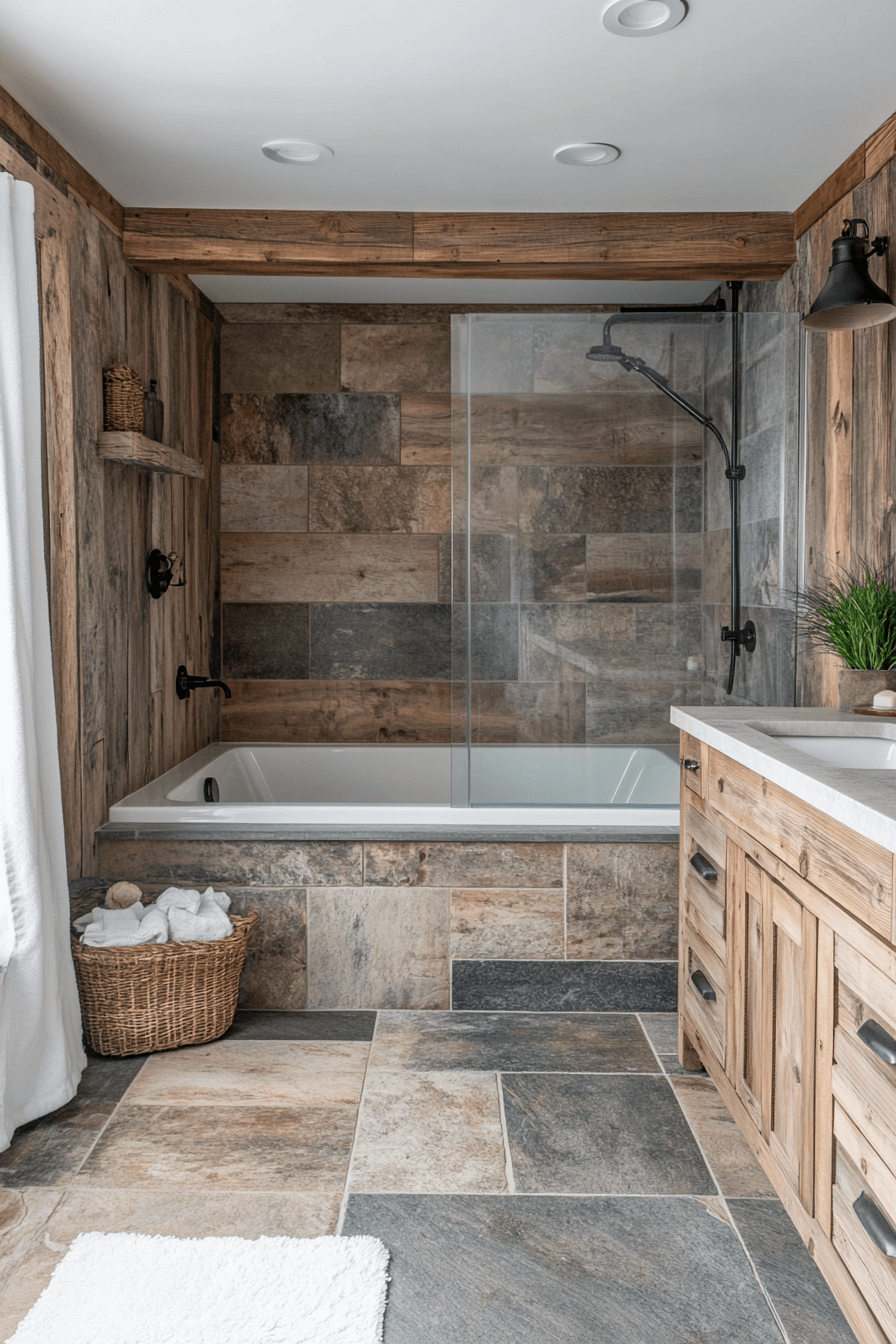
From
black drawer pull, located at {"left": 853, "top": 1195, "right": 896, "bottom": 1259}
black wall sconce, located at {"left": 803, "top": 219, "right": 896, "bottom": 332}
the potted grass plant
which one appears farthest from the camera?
the potted grass plant

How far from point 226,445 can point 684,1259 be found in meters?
3.43

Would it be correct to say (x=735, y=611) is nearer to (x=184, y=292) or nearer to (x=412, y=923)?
(x=412, y=923)

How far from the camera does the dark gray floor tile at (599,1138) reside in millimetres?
2023

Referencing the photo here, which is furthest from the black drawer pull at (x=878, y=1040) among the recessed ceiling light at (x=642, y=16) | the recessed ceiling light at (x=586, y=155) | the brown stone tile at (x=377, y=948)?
the recessed ceiling light at (x=586, y=155)

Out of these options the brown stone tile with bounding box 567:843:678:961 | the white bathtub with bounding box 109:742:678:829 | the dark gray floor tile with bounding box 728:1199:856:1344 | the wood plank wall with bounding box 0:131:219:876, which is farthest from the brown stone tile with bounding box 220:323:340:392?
the dark gray floor tile with bounding box 728:1199:856:1344

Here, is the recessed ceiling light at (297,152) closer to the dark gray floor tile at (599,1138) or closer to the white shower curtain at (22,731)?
the white shower curtain at (22,731)

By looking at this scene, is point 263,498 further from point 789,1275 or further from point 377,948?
point 789,1275

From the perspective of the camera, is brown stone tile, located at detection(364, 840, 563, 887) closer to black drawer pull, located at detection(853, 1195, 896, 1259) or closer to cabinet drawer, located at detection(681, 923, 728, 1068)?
cabinet drawer, located at detection(681, 923, 728, 1068)

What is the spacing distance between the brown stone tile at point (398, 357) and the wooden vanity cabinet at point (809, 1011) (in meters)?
2.44

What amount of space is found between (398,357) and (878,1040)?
345 cm

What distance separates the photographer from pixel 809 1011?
1588 millimetres

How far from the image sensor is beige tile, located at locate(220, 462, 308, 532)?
4223 millimetres

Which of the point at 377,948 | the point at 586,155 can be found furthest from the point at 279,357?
the point at 377,948

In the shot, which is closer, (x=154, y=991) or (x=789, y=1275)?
(x=789, y=1275)
